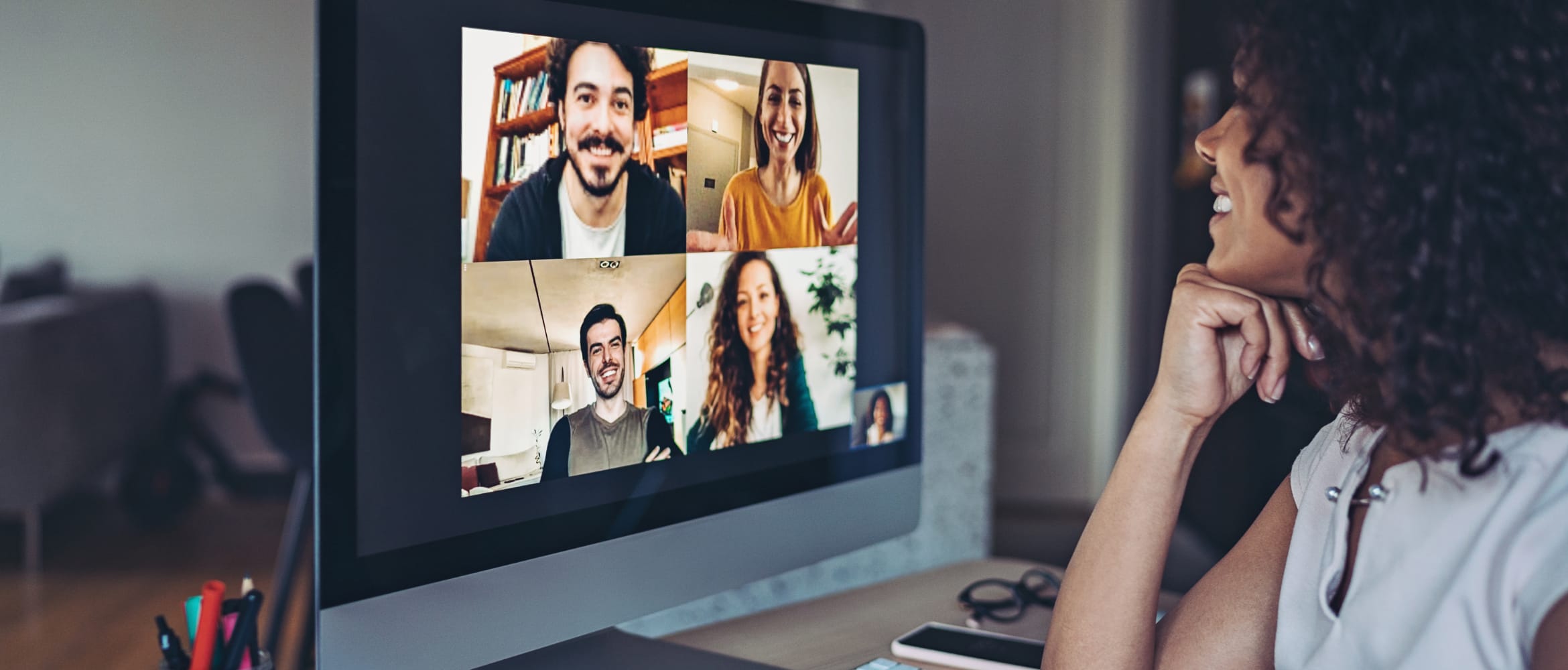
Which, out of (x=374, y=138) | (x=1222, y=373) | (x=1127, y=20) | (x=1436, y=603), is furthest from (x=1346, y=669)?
(x=1127, y=20)

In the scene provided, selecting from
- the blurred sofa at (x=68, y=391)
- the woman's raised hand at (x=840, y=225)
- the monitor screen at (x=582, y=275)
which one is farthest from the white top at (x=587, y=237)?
the blurred sofa at (x=68, y=391)

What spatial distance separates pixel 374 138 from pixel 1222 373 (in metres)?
0.62

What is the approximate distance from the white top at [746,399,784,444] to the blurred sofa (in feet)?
10.5

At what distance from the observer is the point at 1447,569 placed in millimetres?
675

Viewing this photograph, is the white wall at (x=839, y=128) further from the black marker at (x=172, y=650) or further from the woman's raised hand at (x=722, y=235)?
the black marker at (x=172, y=650)

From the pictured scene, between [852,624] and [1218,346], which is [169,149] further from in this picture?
[1218,346]

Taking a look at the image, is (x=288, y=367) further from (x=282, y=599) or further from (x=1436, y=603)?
(x=1436, y=603)

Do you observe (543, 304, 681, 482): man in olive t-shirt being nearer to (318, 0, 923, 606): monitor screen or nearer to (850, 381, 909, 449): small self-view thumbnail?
(318, 0, 923, 606): monitor screen

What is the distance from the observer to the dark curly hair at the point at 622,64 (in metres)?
0.71

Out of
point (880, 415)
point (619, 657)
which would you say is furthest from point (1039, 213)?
point (619, 657)

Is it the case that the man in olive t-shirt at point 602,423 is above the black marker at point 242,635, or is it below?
above

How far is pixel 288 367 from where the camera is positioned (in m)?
2.49

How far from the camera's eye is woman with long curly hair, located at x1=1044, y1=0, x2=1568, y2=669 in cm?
66

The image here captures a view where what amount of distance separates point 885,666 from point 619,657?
8.1 inches
